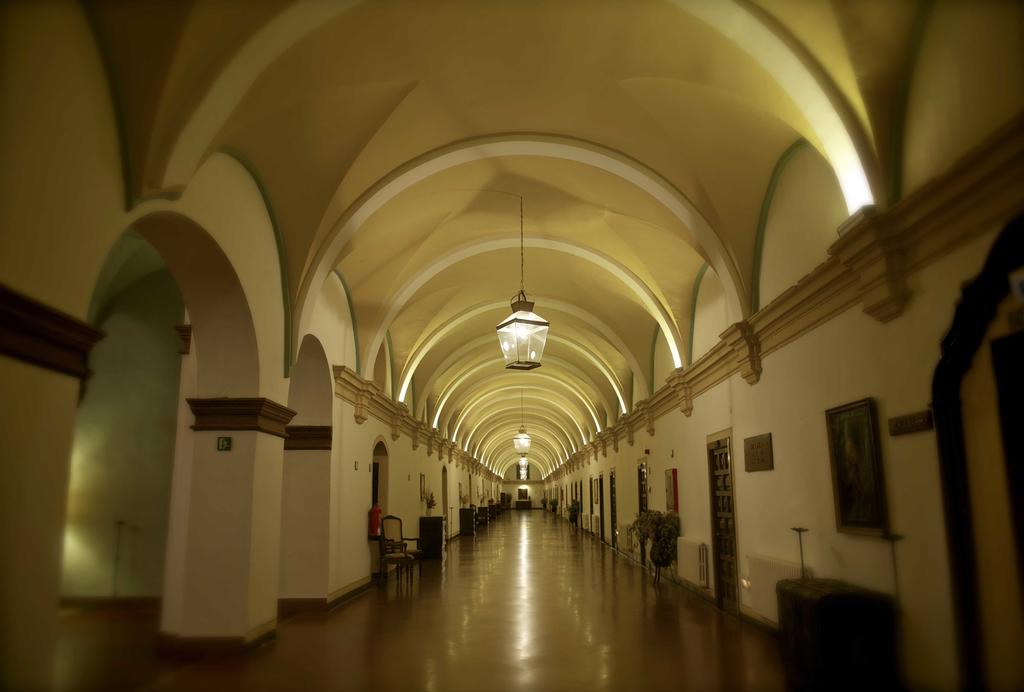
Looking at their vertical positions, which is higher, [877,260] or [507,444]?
[507,444]

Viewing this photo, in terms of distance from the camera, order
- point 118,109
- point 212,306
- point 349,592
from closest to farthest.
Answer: point 118,109, point 212,306, point 349,592

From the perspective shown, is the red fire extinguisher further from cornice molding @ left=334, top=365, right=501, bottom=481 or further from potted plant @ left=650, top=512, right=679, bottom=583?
potted plant @ left=650, top=512, right=679, bottom=583

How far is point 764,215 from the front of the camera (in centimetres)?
744

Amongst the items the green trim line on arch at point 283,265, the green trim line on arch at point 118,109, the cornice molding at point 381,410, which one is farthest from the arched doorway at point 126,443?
the green trim line on arch at point 118,109

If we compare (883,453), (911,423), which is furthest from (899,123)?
(883,453)

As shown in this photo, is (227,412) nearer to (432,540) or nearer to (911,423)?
(911,423)

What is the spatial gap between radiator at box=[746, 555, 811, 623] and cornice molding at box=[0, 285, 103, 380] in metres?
6.00

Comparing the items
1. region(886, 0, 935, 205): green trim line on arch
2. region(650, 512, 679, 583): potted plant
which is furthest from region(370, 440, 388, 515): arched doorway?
region(886, 0, 935, 205): green trim line on arch

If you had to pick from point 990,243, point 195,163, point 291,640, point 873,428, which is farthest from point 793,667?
point 195,163

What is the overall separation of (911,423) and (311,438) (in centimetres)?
733

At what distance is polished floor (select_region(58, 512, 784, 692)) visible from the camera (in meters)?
5.40

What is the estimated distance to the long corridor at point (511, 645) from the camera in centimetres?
541

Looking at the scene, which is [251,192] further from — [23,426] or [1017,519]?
[1017,519]

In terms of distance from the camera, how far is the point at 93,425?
895cm
